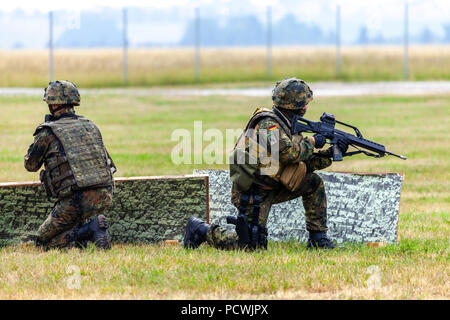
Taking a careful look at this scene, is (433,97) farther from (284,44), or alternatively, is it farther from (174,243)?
(284,44)

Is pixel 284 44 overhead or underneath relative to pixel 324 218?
overhead

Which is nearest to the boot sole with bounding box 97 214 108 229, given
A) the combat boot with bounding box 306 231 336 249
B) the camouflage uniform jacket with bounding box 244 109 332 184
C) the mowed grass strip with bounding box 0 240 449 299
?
the mowed grass strip with bounding box 0 240 449 299

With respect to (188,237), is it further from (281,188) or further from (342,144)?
(342,144)

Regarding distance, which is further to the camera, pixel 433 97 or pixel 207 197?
pixel 433 97

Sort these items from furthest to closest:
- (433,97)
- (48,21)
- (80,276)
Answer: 1. (48,21)
2. (433,97)
3. (80,276)

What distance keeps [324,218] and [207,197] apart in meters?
1.13

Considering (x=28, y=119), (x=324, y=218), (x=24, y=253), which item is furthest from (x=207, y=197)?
(x=28, y=119)

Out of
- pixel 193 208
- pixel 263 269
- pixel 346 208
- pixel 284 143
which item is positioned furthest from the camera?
pixel 193 208

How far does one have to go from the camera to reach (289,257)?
6742 millimetres

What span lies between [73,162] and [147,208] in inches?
37.7

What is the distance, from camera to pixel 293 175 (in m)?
7.04

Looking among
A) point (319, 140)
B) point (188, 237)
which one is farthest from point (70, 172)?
point (319, 140)

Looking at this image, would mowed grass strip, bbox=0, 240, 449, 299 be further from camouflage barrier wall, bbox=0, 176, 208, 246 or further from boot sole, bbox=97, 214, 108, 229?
camouflage barrier wall, bbox=0, 176, 208, 246

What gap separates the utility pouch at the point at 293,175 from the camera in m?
7.02
